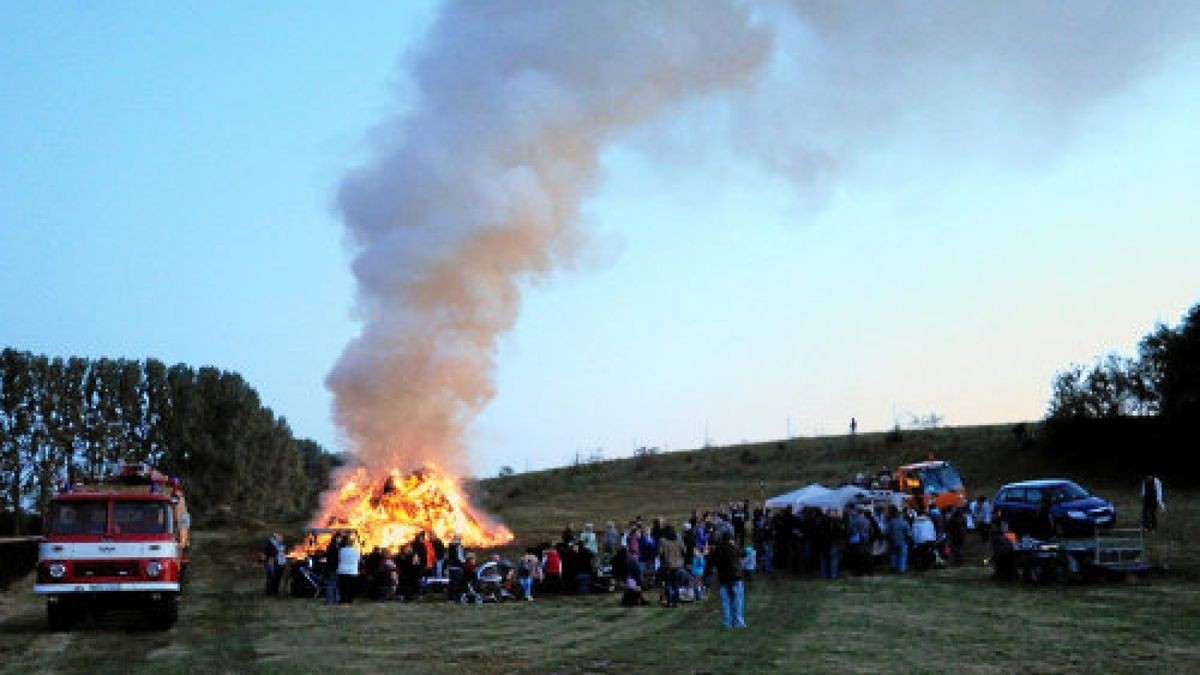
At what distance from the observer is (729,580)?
18781mm

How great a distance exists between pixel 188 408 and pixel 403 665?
2427 inches

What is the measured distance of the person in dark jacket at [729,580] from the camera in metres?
18.4

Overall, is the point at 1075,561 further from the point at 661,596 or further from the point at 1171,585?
the point at 661,596

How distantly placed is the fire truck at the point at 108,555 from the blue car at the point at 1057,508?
19.3m

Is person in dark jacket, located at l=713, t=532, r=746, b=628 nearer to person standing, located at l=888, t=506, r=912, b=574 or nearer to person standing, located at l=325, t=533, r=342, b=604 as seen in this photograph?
person standing, located at l=888, t=506, r=912, b=574

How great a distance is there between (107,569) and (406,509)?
1723cm

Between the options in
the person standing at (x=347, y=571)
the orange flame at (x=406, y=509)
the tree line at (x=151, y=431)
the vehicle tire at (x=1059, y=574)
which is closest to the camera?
the vehicle tire at (x=1059, y=574)

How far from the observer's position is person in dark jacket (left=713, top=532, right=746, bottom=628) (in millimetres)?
18438

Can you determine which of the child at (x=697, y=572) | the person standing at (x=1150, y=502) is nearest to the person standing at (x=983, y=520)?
the person standing at (x=1150, y=502)

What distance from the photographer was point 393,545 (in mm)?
34469

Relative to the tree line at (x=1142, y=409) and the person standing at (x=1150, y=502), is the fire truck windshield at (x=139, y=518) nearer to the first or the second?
the person standing at (x=1150, y=502)

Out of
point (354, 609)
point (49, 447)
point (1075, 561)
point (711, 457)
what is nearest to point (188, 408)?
point (49, 447)

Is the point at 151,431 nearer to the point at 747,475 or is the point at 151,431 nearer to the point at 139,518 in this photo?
the point at 747,475

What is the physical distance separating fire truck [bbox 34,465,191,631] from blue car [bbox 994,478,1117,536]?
19.3m
